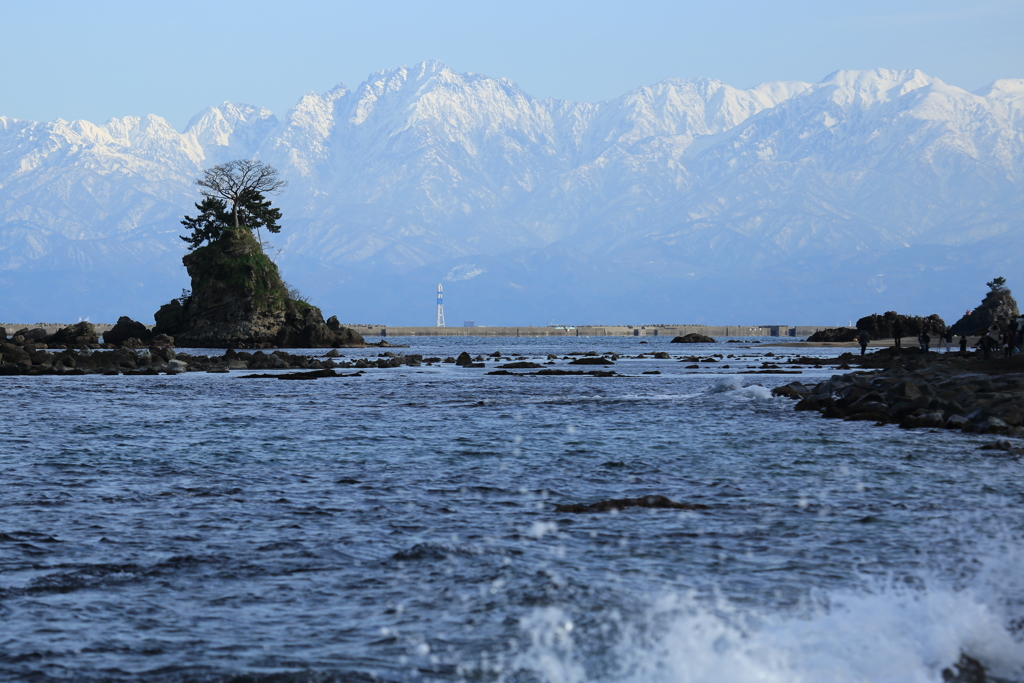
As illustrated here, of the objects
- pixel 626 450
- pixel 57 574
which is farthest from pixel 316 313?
pixel 57 574

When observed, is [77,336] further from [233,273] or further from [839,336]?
[839,336]

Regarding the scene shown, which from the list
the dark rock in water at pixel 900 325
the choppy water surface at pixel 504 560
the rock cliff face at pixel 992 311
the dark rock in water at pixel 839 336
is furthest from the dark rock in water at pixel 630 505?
the dark rock in water at pixel 839 336

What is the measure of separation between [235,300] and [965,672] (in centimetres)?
9947

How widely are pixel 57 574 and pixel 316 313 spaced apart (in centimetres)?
10263

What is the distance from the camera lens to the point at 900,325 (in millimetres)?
105750

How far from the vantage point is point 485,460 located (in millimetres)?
18969

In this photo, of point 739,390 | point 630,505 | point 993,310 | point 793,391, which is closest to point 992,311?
point 993,310

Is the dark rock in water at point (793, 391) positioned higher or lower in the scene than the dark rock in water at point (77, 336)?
lower

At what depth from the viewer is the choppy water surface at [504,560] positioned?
23.1ft

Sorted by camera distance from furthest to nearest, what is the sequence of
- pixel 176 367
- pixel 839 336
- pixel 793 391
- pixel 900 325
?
1. pixel 839 336
2. pixel 900 325
3. pixel 176 367
4. pixel 793 391

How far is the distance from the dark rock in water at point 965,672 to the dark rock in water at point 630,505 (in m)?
6.16

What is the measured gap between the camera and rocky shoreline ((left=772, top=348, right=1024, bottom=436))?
24.2 meters

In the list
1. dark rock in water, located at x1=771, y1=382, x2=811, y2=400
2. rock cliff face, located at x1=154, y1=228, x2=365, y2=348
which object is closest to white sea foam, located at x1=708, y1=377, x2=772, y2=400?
dark rock in water, located at x1=771, y1=382, x2=811, y2=400

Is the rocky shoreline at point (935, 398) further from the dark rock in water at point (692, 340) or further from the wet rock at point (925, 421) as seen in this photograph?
the dark rock in water at point (692, 340)
